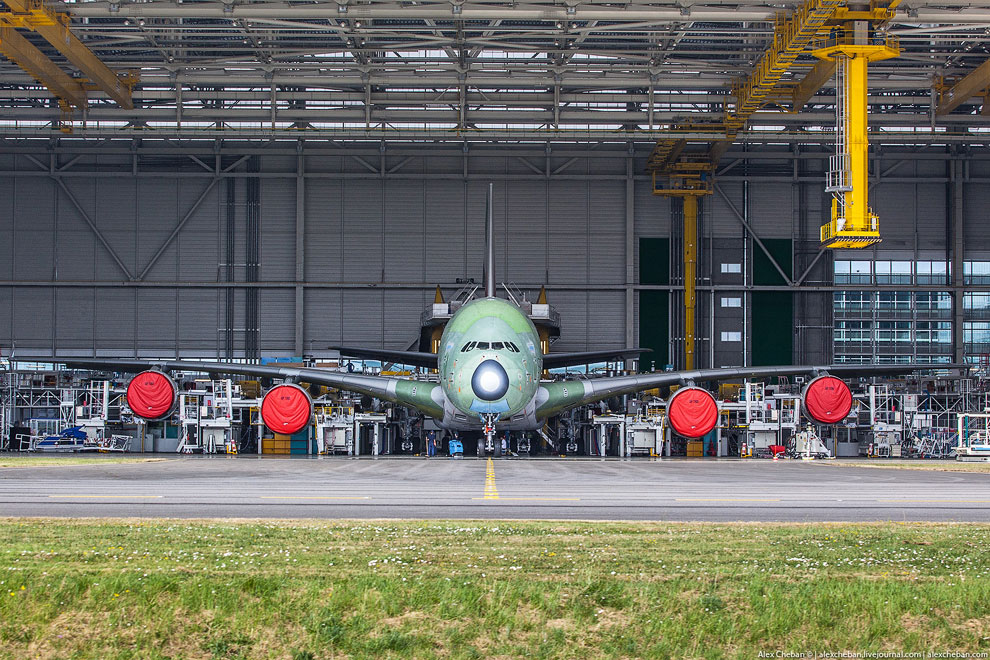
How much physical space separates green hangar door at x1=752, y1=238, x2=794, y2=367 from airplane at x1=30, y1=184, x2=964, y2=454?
1247 centimetres

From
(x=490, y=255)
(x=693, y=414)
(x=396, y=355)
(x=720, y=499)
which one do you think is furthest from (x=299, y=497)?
(x=396, y=355)

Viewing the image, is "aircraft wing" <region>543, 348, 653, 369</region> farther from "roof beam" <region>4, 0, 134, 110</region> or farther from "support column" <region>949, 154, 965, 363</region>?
"support column" <region>949, 154, 965, 363</region>

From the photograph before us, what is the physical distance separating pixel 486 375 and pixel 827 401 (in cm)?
1495

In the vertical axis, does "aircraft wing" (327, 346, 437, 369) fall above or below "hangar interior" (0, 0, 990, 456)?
below

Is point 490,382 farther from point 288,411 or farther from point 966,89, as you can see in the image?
point 966,89

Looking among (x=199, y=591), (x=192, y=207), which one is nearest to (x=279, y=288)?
(x=192, y=207)

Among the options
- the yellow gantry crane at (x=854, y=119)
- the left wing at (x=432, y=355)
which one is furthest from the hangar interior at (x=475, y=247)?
the yellow gantry crane at (x=854, y=119)

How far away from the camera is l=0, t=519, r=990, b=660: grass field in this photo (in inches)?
302

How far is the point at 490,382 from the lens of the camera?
30.6 m

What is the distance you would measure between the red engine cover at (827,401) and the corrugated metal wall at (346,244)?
14.7m

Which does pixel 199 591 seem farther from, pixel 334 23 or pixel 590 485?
pixel 334 23

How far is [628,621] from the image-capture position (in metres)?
7.95

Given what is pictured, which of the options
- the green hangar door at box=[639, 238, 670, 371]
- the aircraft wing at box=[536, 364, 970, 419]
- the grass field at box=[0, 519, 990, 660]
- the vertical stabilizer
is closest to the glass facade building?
the green hangar door at box=[639, 238, 670, 371]

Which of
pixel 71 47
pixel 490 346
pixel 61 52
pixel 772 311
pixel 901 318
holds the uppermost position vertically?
pixel 71 47
